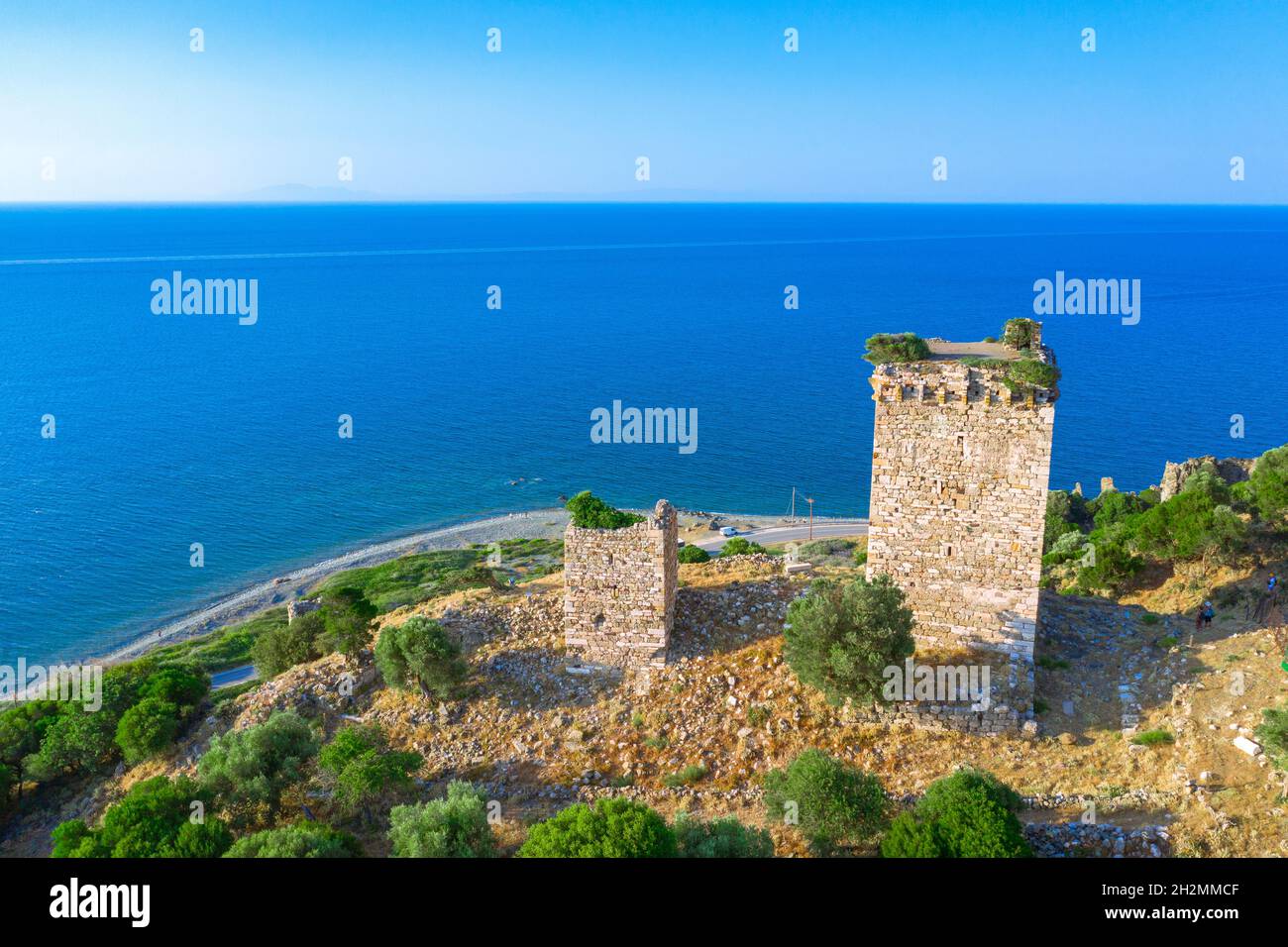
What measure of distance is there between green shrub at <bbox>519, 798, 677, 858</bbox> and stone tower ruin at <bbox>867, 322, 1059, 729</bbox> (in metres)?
8.88

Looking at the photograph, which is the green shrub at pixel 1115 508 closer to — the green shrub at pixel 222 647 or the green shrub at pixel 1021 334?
the green shrub at pixel 1021 334

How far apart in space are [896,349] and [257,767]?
18.0 meters

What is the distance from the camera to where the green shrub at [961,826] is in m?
14.1

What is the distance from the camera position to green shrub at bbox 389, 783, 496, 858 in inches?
606

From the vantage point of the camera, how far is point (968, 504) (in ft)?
66.4

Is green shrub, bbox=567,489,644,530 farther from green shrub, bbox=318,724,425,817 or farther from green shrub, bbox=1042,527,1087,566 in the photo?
green shrub, bbox=1042,527,1087,566

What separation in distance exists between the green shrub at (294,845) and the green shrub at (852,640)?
1044 cm

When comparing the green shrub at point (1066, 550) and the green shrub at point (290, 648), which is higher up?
the green shrub at point (1066, 550)

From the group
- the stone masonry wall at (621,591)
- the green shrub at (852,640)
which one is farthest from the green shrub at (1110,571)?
the stone masonry wall at (621,591)

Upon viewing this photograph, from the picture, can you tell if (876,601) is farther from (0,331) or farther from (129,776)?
(0,331)

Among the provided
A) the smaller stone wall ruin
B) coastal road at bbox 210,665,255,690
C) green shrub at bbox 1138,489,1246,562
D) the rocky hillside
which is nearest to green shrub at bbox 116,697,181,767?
the rocky hillside

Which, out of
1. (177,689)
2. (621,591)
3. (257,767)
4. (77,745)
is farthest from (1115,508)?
(77,745)
